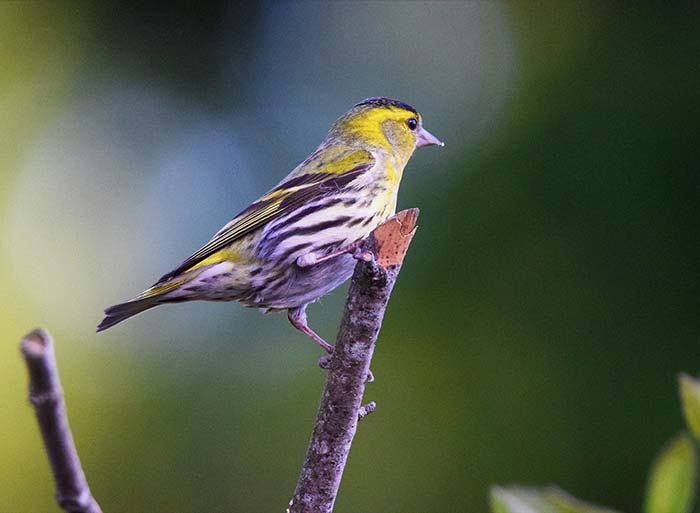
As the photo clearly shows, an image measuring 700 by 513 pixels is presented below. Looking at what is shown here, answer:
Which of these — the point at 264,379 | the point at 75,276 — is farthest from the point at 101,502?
the point at 75,276

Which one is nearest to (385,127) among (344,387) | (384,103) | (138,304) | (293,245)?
(384,103)

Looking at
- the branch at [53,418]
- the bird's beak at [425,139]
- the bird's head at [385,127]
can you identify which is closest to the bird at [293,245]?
the bird's head at [385,127]

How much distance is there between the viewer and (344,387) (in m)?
2.97

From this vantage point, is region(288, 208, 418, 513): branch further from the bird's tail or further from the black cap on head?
the black cap on head

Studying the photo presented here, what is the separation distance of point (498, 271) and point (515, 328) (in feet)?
1.39

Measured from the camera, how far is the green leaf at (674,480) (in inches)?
42.2

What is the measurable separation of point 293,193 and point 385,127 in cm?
116

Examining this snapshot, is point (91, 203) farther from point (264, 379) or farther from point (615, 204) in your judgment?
point (615, 204)

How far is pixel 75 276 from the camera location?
693 centimetres

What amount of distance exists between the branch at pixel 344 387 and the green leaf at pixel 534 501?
1771mm

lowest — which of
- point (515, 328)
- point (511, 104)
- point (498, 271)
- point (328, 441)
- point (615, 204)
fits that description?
point (328, 441)

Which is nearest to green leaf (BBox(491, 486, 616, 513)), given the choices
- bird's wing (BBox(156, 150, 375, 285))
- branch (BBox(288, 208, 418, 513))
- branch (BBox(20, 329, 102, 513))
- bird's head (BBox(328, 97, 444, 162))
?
branch (BBox(20, 329, 102, 513))

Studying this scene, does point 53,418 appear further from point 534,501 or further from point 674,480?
point 674,480

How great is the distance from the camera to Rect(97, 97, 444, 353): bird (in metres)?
4.27
